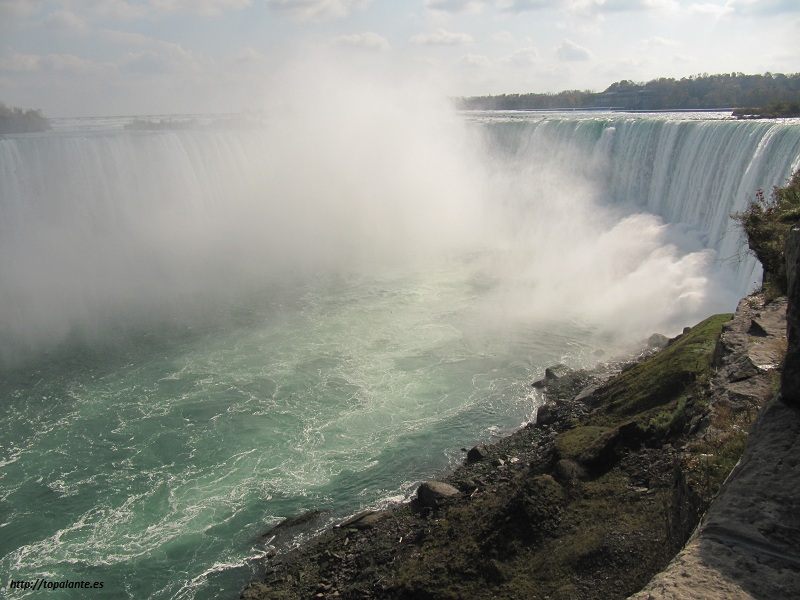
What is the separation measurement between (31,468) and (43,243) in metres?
15.3

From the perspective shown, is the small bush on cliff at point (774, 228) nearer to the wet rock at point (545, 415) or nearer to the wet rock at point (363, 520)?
the wet rock at point (545, 415)

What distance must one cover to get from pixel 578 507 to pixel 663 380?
3296 millimetres

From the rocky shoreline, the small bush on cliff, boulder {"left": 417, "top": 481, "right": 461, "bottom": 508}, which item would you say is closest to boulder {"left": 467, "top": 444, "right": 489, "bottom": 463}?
the rocky shoreline

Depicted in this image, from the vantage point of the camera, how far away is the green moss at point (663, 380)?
855 centimetres

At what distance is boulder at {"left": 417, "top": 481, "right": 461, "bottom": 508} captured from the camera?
8.08 meters

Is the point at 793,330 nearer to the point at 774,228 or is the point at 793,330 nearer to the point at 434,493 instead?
the point at 774,228

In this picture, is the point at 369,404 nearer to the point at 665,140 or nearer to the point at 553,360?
the point at 553,360

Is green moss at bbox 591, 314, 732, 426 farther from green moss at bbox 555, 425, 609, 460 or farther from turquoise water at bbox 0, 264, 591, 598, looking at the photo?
turquoise water at bbox 0, 264, 591, 598

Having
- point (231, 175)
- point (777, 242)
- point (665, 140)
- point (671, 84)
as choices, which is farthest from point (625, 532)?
point (671, 84)

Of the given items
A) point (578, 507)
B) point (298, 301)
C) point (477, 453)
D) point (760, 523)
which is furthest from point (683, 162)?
point (760, 523)

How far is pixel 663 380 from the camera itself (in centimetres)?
891

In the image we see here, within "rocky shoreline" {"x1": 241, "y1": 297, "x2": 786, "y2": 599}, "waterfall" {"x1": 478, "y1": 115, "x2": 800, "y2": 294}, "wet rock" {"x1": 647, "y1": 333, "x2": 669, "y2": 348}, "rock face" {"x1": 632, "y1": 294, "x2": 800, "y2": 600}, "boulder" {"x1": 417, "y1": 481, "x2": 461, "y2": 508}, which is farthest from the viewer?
"waterfall" {"x1": 478, "y1": 115, "x2": 800, "y2": 294}

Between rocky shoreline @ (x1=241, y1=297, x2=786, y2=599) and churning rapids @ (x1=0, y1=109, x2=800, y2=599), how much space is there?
3.09ft

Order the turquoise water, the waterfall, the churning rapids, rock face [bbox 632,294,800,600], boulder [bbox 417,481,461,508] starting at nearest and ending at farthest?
rock face [bbox 632,294,800,600] < boulder [bbox 417,481,461,508] < the turquoise water < the churning rapids < the waterfall
